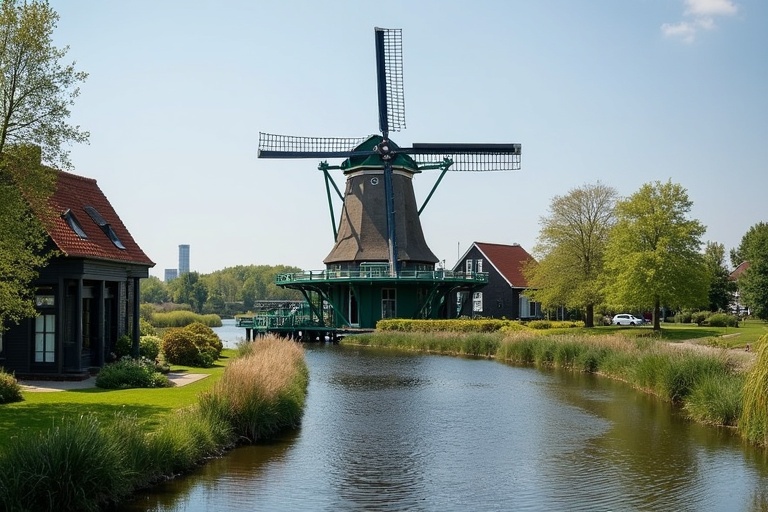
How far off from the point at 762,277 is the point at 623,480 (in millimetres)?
43426

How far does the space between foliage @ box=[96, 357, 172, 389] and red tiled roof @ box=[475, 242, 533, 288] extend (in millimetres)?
37969

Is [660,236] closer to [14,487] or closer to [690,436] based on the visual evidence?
[690,436]

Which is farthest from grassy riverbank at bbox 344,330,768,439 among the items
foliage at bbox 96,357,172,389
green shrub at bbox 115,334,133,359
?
green shrub at bbox 115,334,133,359

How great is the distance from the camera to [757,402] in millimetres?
13516

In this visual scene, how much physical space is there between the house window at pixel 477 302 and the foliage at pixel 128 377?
39674mm

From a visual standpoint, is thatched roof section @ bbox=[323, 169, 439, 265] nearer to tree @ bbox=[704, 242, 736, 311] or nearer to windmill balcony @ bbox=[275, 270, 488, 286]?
windmill balcony @ bbox=[275, 270, 488, 286]

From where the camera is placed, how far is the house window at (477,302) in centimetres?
5762

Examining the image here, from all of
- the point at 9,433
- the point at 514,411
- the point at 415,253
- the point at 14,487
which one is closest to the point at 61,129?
the point at 9,433

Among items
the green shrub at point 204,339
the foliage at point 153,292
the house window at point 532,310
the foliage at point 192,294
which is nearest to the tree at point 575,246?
the house window at point 532,310

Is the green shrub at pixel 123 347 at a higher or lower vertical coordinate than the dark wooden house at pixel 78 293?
lower

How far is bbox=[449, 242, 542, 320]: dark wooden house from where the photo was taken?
5569cm

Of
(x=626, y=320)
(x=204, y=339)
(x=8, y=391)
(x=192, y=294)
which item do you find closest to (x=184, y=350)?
(x=204, y=339)

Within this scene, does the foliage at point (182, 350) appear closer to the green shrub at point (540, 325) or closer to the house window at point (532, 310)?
the green shrub at point (540, 325)

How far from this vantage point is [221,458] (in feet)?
42.0
